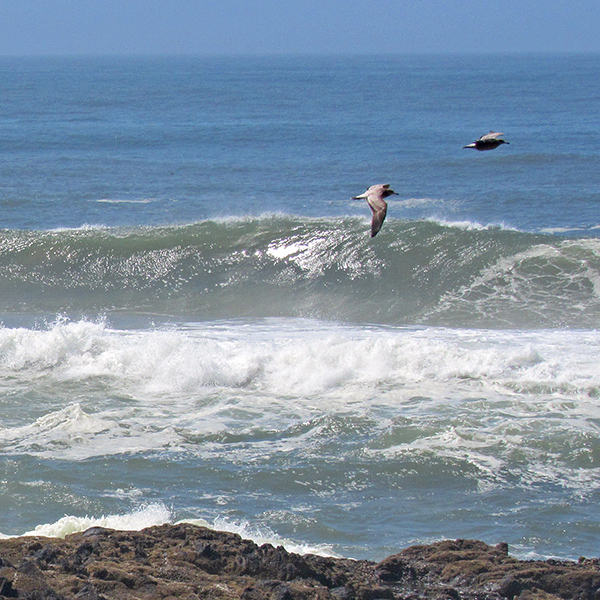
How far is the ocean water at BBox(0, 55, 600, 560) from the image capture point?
10586 millimetres

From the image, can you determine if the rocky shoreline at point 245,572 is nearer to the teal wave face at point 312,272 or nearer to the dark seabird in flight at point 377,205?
the dark seabird in flight at point 377,205

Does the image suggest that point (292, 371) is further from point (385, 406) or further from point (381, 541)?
point (381, 541)

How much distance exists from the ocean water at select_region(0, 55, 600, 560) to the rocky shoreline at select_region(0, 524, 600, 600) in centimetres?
123

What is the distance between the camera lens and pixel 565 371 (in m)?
14.7

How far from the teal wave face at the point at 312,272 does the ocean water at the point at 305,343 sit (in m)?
0.07

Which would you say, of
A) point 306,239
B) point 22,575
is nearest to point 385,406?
point 22,575

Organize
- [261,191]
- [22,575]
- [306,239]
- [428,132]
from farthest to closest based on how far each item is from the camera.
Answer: [428,132] < [261,191] < [306,239] < [22,575]

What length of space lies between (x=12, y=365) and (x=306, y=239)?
10733 millimetres

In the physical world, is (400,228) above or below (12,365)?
above

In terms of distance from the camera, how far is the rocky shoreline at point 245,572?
7.10 m

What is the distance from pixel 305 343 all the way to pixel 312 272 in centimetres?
732

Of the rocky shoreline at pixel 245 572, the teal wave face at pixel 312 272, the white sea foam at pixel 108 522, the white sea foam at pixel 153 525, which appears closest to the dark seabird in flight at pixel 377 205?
the rocky shoreline at pixel 245 572

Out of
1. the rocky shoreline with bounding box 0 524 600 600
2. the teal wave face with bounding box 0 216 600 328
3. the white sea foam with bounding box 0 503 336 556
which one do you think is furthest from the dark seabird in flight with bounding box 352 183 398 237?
the teal wave face with bounding box 0 216 600 328

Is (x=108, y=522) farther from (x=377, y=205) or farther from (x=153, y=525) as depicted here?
(x=377, y=205)
